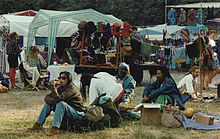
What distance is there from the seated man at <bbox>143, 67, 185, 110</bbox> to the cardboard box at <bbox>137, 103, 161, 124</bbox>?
326 millimetres

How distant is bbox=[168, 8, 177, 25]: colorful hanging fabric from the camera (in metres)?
20.8

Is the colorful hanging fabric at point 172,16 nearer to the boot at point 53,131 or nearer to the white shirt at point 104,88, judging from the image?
the white shirt at point 104,88

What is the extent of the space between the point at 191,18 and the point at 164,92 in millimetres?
13277

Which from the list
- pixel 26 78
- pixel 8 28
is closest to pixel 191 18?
pixel 8 28

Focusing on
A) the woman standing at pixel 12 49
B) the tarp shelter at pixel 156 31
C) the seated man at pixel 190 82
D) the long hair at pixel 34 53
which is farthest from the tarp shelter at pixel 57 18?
the tarp shelter at pixel 156 31

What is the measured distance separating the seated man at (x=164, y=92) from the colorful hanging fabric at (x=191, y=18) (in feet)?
42.5

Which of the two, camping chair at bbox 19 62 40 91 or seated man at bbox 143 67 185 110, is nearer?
Answer: seated man at bbox 143 67 185 110

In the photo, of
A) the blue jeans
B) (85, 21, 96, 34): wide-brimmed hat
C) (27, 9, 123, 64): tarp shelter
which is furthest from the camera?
(27, 9, 123, 64): tarp shelter

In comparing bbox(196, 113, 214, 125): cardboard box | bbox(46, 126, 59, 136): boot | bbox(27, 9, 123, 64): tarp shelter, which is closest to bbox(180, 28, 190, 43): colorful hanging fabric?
bbox(27, 9, 123, 64): tarp shelter

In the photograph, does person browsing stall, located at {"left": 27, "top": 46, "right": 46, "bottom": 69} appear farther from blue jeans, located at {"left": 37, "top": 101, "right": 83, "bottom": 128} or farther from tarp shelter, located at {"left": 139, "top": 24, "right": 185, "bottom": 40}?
tarp shelter, located at {"left": 139, "top": 24, "right": 185, "bottom": 40}

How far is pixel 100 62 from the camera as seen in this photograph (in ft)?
35.3

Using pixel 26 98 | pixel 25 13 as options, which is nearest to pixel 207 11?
pixel 25 13

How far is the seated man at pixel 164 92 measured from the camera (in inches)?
304

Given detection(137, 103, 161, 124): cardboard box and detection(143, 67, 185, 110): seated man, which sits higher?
detection(143, 67, 185, 110): seated man
